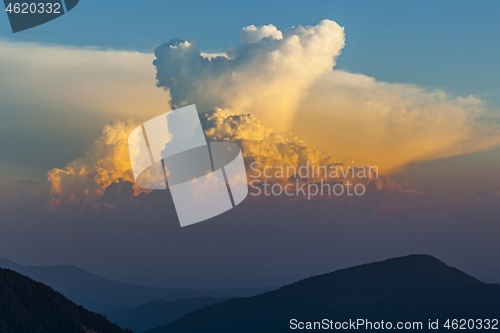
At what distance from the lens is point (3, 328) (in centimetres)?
16075

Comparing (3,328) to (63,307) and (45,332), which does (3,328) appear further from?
(63,307)

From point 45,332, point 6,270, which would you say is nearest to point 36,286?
point 6,270

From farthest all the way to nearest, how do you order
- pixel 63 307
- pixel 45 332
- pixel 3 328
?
pixel 63 307 < pixel 45 332 < pixel 3 328

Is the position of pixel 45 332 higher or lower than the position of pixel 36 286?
lower

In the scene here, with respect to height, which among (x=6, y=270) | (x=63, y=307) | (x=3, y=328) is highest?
(x=6, y=270)

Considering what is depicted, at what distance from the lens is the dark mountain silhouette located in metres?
170

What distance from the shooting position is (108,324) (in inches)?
7707

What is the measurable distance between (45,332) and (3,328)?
17.3m

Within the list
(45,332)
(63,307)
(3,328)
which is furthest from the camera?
(63,307)

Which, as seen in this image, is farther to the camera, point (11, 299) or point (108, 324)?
point (108, 324)

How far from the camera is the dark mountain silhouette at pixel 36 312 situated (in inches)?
6678

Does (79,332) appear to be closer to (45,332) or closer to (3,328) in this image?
(45,332)

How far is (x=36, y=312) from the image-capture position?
18088 cm

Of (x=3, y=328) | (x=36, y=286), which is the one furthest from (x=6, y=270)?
(x=3, y=328)
